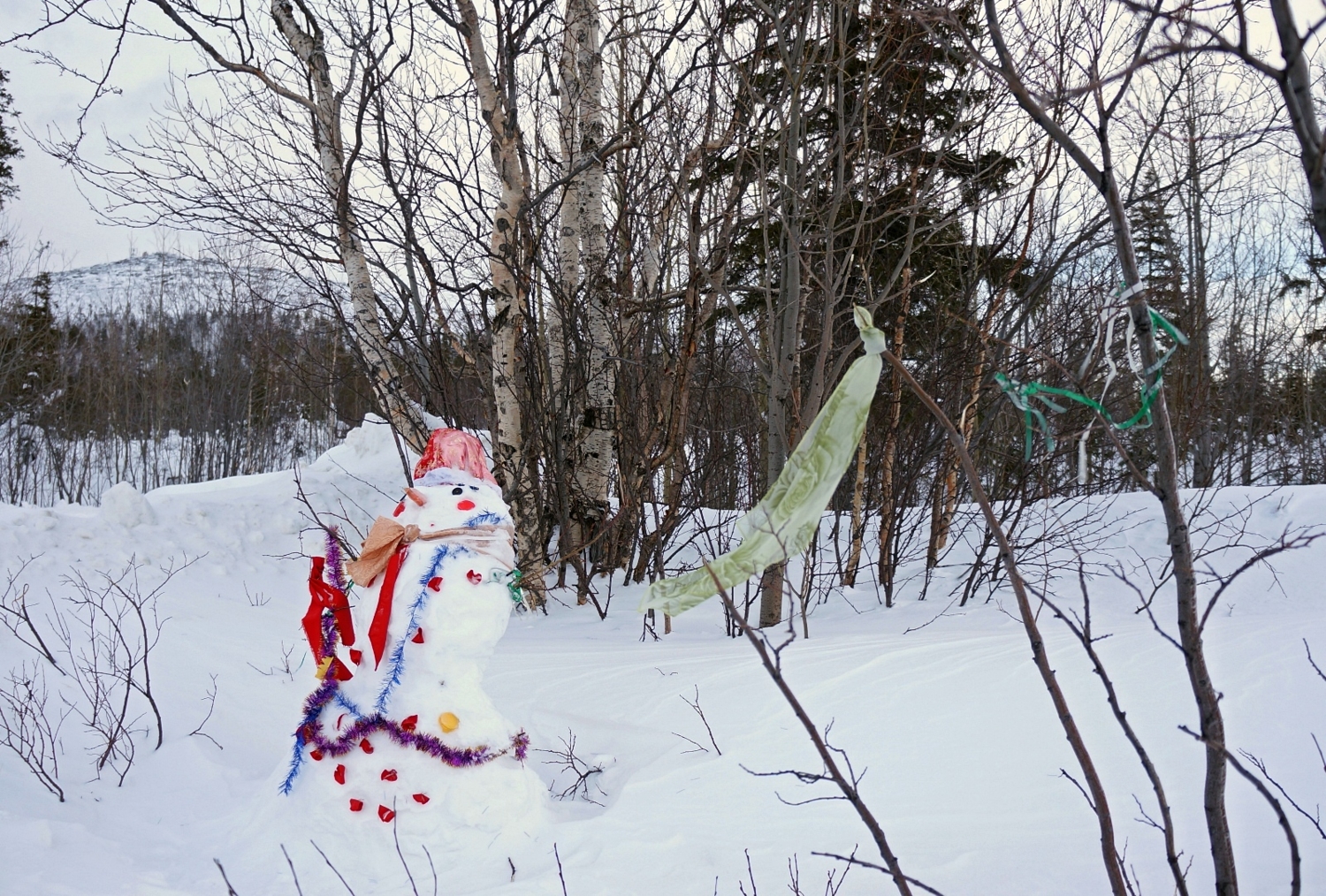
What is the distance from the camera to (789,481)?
57.5 inches

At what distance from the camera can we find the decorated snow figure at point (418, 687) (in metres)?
3.00

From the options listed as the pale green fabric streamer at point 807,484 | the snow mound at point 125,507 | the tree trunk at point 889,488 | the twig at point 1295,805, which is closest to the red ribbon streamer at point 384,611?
the pale green fabric streamer at point 807,484

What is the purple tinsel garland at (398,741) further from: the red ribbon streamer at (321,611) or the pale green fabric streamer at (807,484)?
the pale green fabric streamer at (807,484)

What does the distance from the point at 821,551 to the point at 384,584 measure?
5.77 meters

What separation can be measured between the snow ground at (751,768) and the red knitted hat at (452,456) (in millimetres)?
1220

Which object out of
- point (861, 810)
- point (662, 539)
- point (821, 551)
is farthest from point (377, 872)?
point (821, 551)

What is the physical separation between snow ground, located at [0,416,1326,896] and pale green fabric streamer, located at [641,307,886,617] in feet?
4.37

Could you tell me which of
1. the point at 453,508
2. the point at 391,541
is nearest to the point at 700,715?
the point at 453,508

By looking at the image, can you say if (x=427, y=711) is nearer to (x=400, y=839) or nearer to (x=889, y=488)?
A: (x=400, y=839)

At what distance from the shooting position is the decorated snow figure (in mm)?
3002

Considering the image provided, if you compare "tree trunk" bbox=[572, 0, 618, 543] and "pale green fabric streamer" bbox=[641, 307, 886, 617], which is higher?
"tree trunk" bbox=[572, 0, 618, 543]

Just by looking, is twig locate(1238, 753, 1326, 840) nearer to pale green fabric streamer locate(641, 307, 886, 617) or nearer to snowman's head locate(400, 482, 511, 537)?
pale green fabric streamer locate(641, 307, 886, 617)

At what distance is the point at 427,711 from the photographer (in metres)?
3.05

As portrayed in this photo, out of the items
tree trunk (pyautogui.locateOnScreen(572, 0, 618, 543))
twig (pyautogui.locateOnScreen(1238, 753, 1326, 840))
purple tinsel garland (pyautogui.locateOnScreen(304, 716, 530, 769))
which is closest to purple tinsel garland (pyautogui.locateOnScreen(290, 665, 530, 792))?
purple tinsel garland (pyautogui.locateOnScreen(304, 716, 530, 769))
